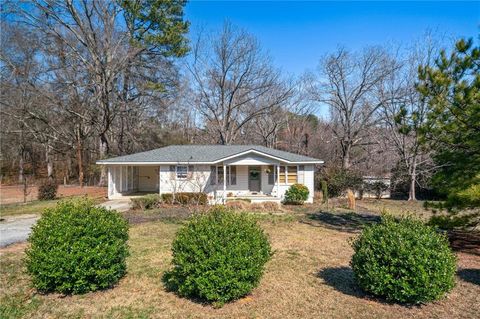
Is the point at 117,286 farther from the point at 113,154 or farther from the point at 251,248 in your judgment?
the point at 113,154

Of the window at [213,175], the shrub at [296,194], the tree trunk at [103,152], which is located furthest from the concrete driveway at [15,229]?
the tree trunk at [103,152]

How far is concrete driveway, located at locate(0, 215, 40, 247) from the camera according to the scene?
9.40m

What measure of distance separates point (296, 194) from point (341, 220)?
587 centimetres

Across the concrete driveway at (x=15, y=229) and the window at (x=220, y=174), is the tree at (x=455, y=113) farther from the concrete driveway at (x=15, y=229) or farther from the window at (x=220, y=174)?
the window at (x=220, y=174)

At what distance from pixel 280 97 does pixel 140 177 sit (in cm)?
1631

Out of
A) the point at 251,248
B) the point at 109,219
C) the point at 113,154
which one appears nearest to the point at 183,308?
the point at 251,248

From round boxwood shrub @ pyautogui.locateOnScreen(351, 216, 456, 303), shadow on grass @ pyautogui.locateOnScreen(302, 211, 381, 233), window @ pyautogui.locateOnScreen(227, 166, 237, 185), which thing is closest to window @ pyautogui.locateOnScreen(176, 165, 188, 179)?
window @ pyautogui.locateOnScreen(227, 166, 237, 185)

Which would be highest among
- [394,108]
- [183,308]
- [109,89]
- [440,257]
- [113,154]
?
[109,89]

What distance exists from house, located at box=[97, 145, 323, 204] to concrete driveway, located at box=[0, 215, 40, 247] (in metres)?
7.64

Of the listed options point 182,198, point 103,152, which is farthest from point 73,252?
point 103,152

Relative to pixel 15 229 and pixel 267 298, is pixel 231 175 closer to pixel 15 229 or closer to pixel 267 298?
pixel 15 229

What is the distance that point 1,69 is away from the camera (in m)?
24.0

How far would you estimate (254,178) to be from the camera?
21.1m

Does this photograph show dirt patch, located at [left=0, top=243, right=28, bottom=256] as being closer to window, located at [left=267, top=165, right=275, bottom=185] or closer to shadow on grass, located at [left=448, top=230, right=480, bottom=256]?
shadow on grass, located at [left=448, top=230, right=480, bottom=256]
